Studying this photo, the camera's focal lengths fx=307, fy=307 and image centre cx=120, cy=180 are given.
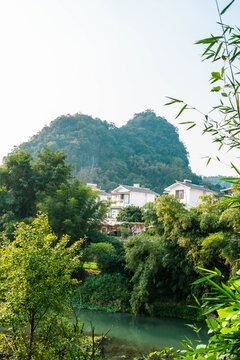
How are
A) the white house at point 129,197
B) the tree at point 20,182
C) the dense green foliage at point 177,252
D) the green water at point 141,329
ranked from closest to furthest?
the green water at point 141,329, the dense green foliage at point 177,252, the tree at point 20,182, the white house at point 129,197

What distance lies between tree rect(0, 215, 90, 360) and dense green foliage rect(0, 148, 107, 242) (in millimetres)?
8506

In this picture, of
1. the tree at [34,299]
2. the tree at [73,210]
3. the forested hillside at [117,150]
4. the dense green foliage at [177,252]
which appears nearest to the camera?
the tree at [34,299]

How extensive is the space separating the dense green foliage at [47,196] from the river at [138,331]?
4237mm

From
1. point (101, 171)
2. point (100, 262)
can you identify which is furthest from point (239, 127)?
point (101, 171)

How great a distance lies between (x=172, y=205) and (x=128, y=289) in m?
3.79

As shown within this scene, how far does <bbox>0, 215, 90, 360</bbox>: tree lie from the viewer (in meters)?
4.35

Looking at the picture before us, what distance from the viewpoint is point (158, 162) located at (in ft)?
149

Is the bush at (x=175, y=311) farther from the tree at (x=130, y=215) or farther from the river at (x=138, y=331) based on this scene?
the tree at (x=130, y=215)

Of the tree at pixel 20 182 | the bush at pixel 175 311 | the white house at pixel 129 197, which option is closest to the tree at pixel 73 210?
the tree at pixel 20 182

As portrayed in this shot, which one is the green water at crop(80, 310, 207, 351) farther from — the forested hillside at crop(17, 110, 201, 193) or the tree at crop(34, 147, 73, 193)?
the forested hillside at crop(17, 110, 201, 193)

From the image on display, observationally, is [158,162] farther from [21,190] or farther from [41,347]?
[41,347]

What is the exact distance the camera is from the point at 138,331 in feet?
29.6

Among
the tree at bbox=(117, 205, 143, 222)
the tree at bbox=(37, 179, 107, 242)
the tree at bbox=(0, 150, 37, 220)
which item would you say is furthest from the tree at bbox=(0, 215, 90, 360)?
the tree at bbox=(117, 205, 143, 222)

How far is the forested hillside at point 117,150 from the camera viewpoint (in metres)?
42.3
